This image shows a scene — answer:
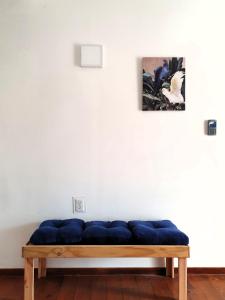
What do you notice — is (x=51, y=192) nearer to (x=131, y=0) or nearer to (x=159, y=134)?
(x=159, y=134)

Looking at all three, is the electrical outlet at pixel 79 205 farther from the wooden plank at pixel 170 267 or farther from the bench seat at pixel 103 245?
the wooden plank at pixel 170 267

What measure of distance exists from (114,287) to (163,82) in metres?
1.53

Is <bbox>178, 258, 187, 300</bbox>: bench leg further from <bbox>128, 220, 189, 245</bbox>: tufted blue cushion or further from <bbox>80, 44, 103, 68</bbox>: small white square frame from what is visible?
<bbox>80, 44, 103, 68</bbox>: small white square frame

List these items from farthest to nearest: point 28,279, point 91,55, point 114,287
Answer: point 91,55
point 114,287
point 28,279

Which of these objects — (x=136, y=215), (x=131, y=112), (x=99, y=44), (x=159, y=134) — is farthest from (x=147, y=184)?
(x=99, y=44)

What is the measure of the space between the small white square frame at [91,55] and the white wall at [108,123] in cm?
6

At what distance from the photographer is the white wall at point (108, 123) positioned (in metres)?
2.28

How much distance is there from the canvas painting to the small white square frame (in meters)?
0.34

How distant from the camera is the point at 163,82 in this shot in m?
2.29

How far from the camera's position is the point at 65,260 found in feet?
7.66

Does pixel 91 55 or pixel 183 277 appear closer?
pixel 183 277

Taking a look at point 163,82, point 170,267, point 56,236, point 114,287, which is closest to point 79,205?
point 56,236

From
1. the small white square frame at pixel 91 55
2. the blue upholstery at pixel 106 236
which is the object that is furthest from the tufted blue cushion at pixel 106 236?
the small white square frame at pixel 91 55

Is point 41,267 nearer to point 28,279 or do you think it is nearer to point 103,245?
point 28,279
